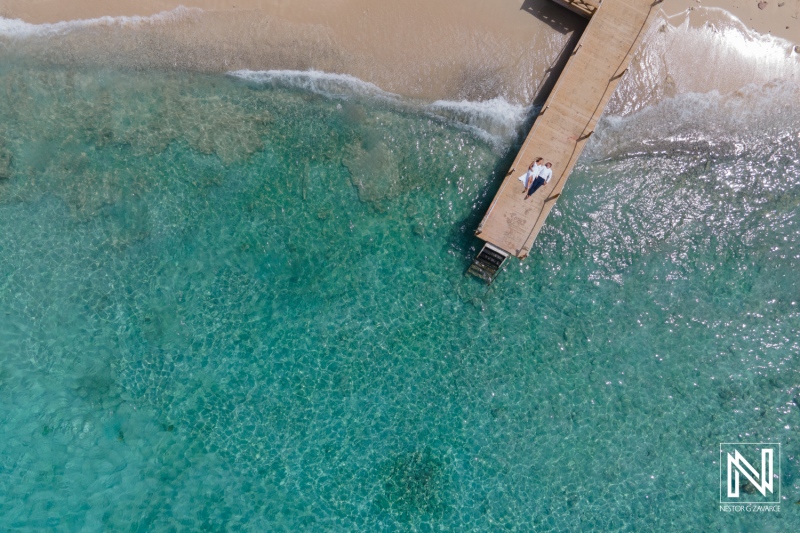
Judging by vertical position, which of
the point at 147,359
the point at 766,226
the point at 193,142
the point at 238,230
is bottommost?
the point at 147,359

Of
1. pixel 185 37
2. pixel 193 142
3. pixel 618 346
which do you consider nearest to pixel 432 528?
pixel 618 346

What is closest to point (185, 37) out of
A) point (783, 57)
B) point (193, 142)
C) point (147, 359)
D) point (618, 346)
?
point (193, 142)

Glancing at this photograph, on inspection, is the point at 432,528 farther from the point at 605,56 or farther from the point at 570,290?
the point at 605,56

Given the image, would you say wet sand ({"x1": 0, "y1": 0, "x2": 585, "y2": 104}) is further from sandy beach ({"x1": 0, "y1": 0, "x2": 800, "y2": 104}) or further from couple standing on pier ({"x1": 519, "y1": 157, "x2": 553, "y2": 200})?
couple standing on pier ({"x1": 519, "y1": 157, "x2": 553, "y2": 200})

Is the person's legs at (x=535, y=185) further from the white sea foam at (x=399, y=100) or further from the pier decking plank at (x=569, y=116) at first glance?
the white sea foam at (x=399, y=100)

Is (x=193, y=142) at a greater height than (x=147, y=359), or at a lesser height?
greater

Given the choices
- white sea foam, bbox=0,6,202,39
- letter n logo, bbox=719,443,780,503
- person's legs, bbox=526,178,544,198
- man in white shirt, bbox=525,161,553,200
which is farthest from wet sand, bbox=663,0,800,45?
white sea foam, bbox=0,6,202,39

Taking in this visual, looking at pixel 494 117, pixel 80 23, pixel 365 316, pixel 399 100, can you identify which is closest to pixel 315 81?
pixel 399 100

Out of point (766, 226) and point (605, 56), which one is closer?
point (605, 56)
